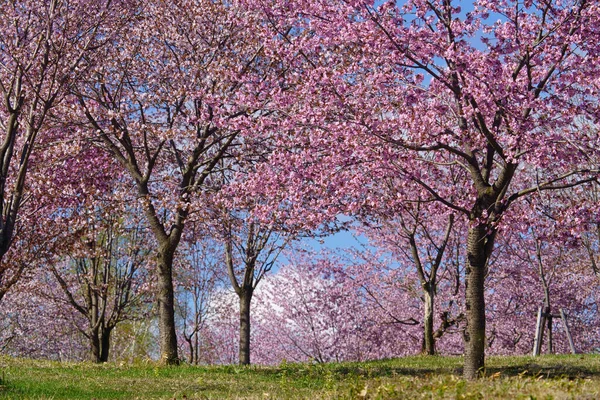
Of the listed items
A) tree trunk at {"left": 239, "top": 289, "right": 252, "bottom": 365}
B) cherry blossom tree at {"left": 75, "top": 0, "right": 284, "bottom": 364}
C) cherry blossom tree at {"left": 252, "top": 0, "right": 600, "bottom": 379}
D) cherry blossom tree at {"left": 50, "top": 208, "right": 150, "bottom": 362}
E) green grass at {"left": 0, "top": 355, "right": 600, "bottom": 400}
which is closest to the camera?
green grass at {"left": 0, "top": 355, "right": 600, "bottom": 400}

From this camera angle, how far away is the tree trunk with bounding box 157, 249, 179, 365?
57.7ft

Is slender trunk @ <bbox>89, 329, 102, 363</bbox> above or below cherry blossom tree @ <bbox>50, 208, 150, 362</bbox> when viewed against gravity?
below

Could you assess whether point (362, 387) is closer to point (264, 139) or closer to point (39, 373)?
point (39, 373)

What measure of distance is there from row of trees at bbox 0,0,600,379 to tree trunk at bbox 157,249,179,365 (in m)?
0.05

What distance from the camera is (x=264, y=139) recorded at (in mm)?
17688

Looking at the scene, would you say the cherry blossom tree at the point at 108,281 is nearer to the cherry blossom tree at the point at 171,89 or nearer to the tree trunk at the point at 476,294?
the cherry blossom tree at the point at 171,89

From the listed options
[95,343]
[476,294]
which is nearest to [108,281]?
[95,343]

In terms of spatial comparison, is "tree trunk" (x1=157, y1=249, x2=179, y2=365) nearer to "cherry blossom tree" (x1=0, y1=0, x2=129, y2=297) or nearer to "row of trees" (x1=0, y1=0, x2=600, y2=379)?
"row of trees" (x1=0, y1=0, x2=600, y2=379)

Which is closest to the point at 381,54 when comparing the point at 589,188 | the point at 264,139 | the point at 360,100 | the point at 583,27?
the point at 360,100

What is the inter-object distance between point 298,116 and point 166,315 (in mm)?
7326

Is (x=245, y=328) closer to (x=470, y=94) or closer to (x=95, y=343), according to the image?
(x=95, y=343)

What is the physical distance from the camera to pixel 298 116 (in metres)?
13.5

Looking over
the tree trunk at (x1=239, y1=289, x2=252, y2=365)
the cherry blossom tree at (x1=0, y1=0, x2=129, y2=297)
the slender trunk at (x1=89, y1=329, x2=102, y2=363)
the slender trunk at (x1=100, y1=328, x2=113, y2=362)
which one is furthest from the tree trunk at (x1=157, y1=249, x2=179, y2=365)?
the slender trunk at (x1=100, y1=328, x2=113, y2=362)

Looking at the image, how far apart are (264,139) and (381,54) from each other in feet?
19.0
